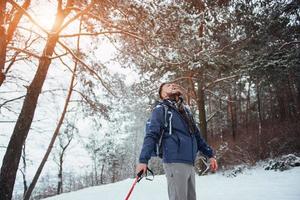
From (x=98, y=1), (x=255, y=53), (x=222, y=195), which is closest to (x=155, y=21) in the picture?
(x=98, y=1)

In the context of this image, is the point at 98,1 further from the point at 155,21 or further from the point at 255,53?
the point at 255,53

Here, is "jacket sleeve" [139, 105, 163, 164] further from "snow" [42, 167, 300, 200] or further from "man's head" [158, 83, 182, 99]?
"snow" [42, 167, 300, 200]

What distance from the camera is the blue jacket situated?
3.37m

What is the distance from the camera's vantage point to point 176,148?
3389mm

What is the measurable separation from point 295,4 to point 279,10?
2.19 ft

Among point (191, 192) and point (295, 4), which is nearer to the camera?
point (191, 192)

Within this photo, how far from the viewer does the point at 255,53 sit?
1209cm

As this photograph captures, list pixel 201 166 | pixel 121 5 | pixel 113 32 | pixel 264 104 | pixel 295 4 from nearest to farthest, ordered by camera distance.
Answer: pixel 121 5 → pixel 113 32 → pixel 295 4 → pixel 201 166 → pixel 264 104

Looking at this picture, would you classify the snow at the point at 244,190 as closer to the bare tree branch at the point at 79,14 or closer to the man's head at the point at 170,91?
the man's head at the point at 170,91

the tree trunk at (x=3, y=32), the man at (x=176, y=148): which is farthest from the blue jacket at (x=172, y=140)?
the tree trunk at (x=3, y=32)

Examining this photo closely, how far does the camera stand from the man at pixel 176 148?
11.0 feet

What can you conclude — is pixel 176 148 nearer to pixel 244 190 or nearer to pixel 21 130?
pixel 244 190

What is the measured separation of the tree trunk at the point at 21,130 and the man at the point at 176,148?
4538mm

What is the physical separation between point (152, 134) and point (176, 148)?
10.9 inches
